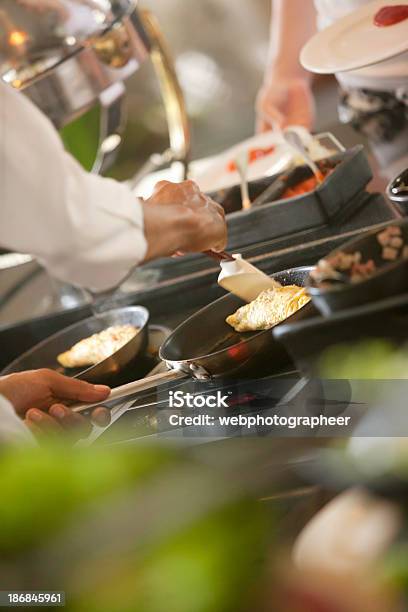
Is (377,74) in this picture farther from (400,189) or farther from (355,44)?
(400,189)

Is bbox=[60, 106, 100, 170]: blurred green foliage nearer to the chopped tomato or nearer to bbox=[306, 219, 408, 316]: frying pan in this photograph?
the chopped tomato

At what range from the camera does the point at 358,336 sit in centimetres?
83

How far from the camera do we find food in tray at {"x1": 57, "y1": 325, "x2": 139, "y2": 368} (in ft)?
5.56

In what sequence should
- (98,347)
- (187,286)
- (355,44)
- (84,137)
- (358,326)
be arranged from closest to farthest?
1. (358,326)
2. (98,347)
3. (187,286)
4. (355,44)
5. (84,137)

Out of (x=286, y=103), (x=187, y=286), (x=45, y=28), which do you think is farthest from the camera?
(x=286, y=103)

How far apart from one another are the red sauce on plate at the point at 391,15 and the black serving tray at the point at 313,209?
367mm

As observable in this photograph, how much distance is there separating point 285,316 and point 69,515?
2.64ft

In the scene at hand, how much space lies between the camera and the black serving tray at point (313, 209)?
1.76m

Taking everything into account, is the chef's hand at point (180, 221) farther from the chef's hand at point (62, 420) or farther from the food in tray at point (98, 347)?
the food in tray at point (98, 347)

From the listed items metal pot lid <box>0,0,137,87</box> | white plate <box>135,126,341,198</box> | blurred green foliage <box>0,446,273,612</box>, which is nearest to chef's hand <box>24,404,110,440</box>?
blurred green foliage <box>0,446,273,612</box>

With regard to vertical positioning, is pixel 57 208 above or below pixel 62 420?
above

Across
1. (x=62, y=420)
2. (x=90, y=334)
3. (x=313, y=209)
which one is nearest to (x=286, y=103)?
(x=313, y=209)

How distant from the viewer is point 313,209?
1764mm

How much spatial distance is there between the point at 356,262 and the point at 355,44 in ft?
4.03
